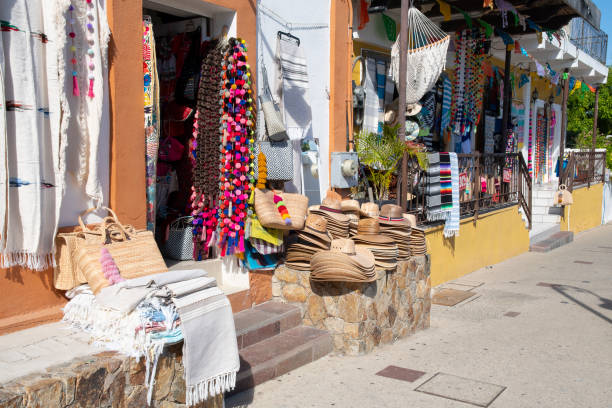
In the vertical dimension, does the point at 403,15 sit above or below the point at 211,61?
above

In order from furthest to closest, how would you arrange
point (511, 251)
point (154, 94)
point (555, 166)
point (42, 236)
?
1. point (555, 166)
2. point (511, 251)
3. point (154, 94)
4. point (42, 236)

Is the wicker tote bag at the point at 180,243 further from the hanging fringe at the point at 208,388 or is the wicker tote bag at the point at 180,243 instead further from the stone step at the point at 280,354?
the hanging fringe at the point at 208,388

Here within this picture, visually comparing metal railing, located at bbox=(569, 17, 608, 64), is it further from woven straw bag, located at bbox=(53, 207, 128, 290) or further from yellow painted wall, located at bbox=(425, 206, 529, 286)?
woven straw bag, located at bbox=(53, 207, 128, 290)

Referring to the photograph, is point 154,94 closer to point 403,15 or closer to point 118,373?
point 118,373

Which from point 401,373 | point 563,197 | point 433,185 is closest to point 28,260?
point 401,373

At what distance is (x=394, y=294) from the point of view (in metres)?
5.98

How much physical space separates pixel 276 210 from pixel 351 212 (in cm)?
131

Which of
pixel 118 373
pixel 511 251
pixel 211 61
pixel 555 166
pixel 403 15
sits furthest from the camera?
pixel 555 166

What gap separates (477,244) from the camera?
32.4 feet

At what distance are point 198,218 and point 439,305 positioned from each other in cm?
375

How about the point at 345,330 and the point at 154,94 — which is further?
the point at 345,330

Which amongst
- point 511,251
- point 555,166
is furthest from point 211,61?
point 555,166

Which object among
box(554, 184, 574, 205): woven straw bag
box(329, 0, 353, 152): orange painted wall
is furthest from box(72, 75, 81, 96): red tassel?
box(554, 184, 574, 205): woven straw bag

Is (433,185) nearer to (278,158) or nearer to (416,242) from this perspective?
(416,242)
